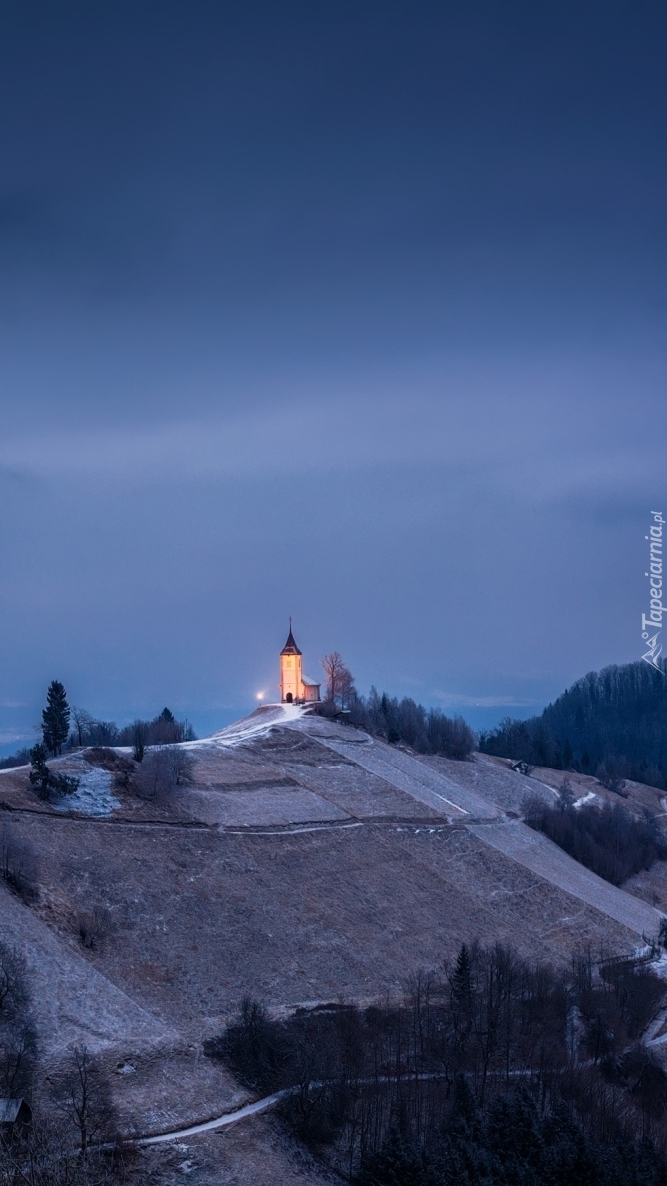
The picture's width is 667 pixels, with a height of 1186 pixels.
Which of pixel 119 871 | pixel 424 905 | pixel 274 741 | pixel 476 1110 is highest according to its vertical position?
pixel 274 741

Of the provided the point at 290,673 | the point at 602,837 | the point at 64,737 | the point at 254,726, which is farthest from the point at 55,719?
the point at 602,837

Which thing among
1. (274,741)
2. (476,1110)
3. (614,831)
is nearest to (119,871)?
(476,1110)

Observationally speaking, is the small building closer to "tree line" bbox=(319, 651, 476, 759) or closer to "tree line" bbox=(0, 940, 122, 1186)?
"tree line" bbox=(0, 940, 122, 1186)

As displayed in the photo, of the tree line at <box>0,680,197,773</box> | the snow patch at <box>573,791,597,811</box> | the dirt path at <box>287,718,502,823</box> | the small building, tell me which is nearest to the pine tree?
the tree line at <box>0,680,197,773</box>

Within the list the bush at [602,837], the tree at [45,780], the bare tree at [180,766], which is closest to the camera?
the tree at [45,780]

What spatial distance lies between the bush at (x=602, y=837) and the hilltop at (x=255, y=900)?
2.17 meters

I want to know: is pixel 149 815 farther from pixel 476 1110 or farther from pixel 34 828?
pixel 476 1110

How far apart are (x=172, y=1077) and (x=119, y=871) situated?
53.1 ft

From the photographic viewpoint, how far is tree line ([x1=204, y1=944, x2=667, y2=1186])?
137 ft

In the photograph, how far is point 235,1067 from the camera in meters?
46.8

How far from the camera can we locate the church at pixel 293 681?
121 meters

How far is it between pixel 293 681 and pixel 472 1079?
2914 inches

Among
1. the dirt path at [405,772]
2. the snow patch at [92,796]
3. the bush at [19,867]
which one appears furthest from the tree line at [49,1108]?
the dirt path at [405,772]

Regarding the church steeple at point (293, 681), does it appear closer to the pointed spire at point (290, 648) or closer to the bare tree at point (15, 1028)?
the pointed spire at point (290, 648)
